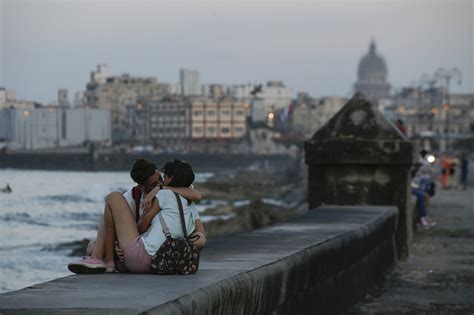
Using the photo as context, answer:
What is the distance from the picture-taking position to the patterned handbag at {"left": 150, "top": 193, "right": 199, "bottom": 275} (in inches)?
Result: 250

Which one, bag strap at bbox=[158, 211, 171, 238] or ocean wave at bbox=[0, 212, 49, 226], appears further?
ocean wave at bbox=[0, 212, 49, 226]

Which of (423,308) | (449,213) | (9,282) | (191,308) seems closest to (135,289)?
(191,308)

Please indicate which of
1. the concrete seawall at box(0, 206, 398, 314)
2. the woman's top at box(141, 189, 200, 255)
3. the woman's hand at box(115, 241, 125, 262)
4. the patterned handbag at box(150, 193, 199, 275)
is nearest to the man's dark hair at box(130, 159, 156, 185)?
the woman's top at box(141, 189, 200, 255)

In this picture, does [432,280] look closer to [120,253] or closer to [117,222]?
[117,222]

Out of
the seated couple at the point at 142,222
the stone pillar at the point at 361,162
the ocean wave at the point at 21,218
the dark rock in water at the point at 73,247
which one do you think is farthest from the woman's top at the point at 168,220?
the ocean wave at the point at 21,218

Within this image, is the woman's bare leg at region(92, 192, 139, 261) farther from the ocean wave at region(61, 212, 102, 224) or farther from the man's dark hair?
the ocean wave at region(61, 212, 102, 224)

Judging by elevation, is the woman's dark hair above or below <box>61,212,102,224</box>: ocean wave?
above

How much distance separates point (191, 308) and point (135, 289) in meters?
0.50

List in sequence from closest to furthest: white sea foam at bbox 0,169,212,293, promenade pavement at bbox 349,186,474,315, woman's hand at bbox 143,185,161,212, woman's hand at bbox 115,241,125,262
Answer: woman's hand at bbox 115,241,125,262 → woman's hand at bbox 143,185,161,212 → promenade pavement at bbox 349,186,474,315 → white sea foam at bbox 0,169,212,293

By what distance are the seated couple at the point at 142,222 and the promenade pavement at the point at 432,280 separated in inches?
91.3

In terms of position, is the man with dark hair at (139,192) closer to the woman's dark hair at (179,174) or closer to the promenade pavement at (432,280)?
the woman's dark hair at (179,174)

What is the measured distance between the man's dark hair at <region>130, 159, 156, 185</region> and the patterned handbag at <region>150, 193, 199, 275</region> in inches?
30.6

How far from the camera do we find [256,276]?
6.26 meters

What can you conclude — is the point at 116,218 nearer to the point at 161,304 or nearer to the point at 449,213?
the point at 161,304
